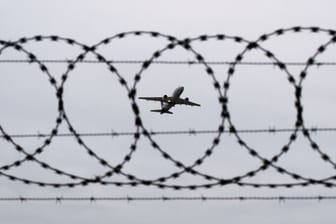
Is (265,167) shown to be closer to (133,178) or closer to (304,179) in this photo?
(304,179)

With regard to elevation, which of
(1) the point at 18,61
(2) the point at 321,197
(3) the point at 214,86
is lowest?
(2) the point at 321,197

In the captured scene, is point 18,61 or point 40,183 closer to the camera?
point 40,183

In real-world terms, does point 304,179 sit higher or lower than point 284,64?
lower

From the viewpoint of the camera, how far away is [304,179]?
1639 centimetres

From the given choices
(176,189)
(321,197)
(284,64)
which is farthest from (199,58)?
(321,197)

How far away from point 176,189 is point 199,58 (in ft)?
9.51

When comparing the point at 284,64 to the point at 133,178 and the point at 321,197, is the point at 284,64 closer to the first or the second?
the point at 321,197

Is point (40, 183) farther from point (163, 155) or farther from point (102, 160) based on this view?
point (163, 155)

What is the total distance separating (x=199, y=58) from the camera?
17109 mm

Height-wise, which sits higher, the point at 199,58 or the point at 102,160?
the point at 199,58

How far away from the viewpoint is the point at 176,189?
54.9 ft

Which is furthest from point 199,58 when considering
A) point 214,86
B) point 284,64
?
point 284,64

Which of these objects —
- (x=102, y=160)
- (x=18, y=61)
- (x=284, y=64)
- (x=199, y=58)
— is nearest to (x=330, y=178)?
(x=284, y=64)

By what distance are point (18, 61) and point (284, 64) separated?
606 centimetres
